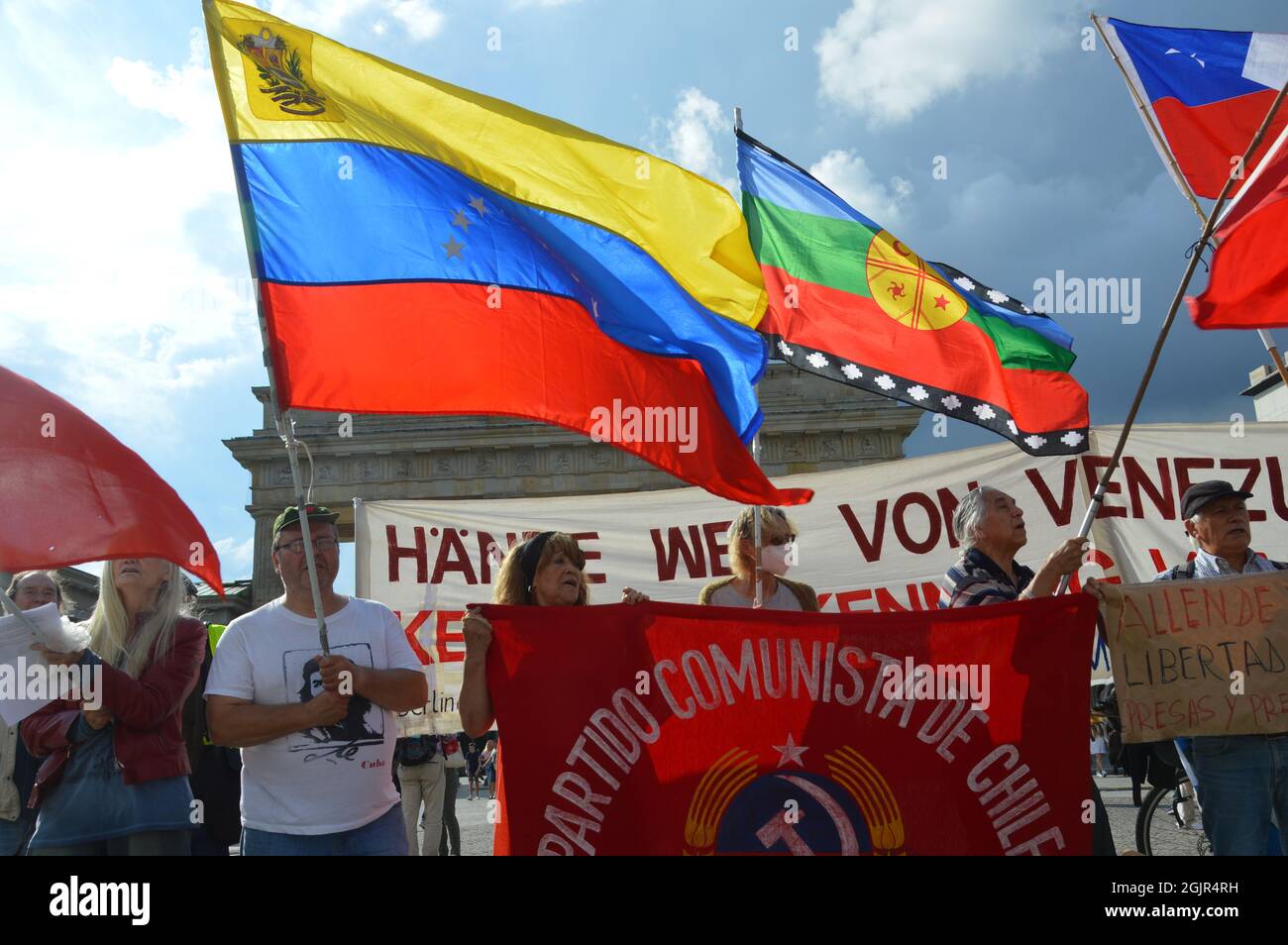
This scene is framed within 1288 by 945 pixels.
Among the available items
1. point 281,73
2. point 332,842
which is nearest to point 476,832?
point 332,842

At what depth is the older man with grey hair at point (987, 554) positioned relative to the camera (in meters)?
3.94

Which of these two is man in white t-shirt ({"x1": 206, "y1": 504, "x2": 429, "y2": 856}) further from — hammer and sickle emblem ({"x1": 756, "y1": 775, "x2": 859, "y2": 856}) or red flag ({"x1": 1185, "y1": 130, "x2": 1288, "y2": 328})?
red flag ({"x1": 1185, "y1": 130, "x2": 1288, "y2": 328})

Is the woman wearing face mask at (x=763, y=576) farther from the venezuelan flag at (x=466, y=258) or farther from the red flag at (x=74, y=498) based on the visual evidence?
the red flag at (x=74, y=498)

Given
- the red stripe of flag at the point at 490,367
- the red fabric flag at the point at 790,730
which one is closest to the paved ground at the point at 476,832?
the red fabric flag at the point at 790,730

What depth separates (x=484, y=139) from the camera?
4062 millimetres

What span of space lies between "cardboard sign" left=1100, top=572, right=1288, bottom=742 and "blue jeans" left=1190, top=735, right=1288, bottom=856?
0.08 m

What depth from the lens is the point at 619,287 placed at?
4.14 m

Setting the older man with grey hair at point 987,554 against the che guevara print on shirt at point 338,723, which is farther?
the older man with grey hair at point 987,554

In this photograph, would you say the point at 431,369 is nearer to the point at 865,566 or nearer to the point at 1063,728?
the point at 1063,728

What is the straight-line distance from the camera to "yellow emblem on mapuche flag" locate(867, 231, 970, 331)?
511 centimetres

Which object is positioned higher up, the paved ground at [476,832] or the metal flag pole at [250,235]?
the metal flag pole at [250,235]

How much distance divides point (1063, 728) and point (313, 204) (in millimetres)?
3244

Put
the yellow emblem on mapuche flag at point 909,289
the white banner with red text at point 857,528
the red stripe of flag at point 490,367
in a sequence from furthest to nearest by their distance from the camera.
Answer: the white banner with red text at point 857,528 → the yellow emblem on mapuche flag at point 909,289 → the red stripe of flag at point 490,367

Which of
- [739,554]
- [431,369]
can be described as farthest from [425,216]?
[739,554]
